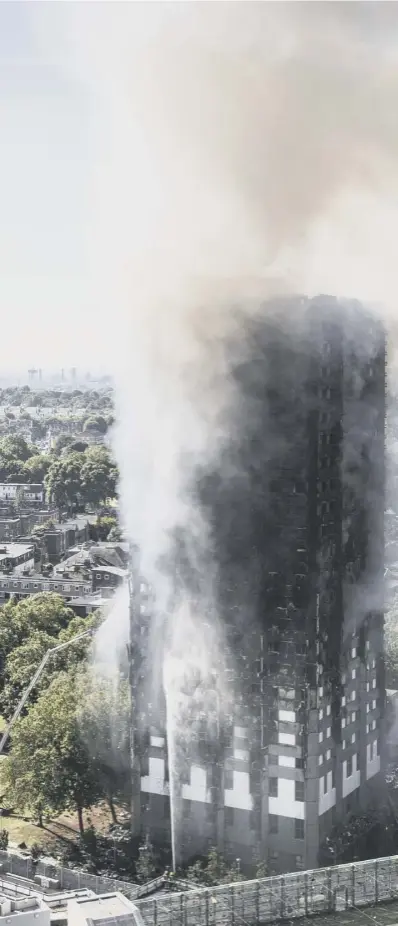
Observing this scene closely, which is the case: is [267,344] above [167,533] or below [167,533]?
above

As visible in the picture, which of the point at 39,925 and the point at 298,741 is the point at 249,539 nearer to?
the point at 298,741

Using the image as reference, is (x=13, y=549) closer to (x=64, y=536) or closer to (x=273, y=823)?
(x=64, y=536)

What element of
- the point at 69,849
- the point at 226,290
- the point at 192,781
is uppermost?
the point at 226,290

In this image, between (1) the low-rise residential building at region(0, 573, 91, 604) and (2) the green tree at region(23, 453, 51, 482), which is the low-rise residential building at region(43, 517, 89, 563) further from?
(2) the green tree at region(23, 453, 51, 482)

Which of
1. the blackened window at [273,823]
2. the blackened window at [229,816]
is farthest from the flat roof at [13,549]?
the blackened window at [273,823]

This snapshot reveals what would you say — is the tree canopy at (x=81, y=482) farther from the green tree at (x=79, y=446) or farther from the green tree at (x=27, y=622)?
the green tree at (x=27, y=622)

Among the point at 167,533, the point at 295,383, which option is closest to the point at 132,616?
the point at 167,533

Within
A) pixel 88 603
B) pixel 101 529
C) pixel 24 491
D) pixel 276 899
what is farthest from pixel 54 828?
pixel 24 491
